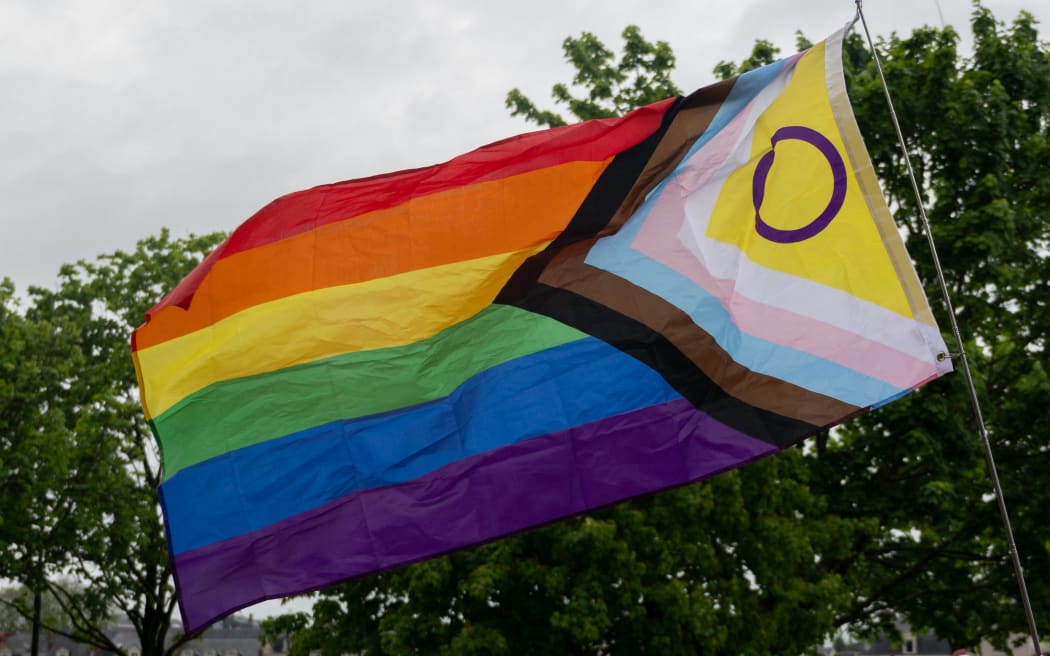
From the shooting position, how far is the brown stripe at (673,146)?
26.2ft

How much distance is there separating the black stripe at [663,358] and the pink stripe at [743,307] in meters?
0.43

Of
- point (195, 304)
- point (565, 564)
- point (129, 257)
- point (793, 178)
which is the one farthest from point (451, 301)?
point (129, 257)

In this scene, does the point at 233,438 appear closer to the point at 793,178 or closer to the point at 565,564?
the point at 793,178

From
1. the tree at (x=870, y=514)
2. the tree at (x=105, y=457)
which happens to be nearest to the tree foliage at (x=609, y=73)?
the tree at (x=870, y=514)

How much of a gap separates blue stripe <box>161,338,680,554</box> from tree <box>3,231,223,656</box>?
18.8 m

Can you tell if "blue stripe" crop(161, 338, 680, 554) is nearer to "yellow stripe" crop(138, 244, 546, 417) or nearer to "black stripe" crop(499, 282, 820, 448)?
"black stripe" crop(499, 282, 820, 448)

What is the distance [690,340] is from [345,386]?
7.18 feet

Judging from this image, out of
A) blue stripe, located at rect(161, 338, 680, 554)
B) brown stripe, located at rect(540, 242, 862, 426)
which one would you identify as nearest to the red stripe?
brown stripe, located at rect(540, 242, 862, 426)

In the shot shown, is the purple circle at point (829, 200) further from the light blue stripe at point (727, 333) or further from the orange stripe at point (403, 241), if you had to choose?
the orange stripe at point (403, 241)

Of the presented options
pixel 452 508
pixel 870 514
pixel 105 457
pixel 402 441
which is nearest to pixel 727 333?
pixel 452 508

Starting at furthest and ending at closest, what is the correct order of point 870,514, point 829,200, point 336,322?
point 870,514, point 336,322, point 829,200

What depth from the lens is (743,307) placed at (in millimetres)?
7441

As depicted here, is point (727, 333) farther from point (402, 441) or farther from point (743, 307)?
point (402, 441)

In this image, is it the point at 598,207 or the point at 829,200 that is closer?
the point at 829,200
